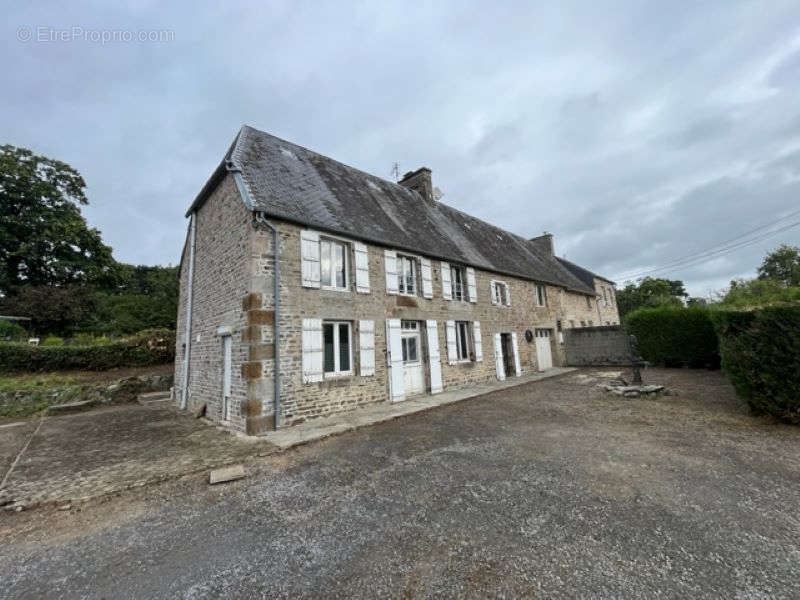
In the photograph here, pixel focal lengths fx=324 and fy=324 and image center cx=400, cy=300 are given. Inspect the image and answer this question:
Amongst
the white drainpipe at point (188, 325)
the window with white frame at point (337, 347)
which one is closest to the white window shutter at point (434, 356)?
the window with white frame at point (337, 347)

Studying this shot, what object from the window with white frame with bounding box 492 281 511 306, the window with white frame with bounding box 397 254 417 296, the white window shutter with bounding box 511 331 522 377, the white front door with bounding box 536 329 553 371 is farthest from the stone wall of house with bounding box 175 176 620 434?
the white front door with bounding box 536 329 553 371

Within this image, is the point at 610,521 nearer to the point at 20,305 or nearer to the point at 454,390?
the point at 454,390

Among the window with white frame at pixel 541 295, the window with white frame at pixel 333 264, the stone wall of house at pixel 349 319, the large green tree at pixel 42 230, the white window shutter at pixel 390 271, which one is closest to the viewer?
the stone wall of house at pixel 349 319

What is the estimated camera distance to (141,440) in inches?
231

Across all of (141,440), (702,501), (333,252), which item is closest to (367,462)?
(702,501)

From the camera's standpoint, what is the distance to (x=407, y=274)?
31.4ft

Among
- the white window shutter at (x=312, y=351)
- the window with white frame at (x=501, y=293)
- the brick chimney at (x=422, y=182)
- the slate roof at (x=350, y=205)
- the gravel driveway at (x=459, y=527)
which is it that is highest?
the brick chimney at (x=422, y=182)

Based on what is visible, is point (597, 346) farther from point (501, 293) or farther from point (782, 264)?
point (782, 264)

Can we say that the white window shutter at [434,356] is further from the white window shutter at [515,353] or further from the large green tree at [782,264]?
the large green tree at [782,264]

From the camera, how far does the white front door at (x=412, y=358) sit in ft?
29.7

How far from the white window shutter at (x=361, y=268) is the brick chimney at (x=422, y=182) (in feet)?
23.4

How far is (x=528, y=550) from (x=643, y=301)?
137ft

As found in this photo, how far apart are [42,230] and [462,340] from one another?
79.0 ft

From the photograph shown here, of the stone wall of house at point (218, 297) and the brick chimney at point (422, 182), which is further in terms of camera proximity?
the brick chimney at point (422, 182)
